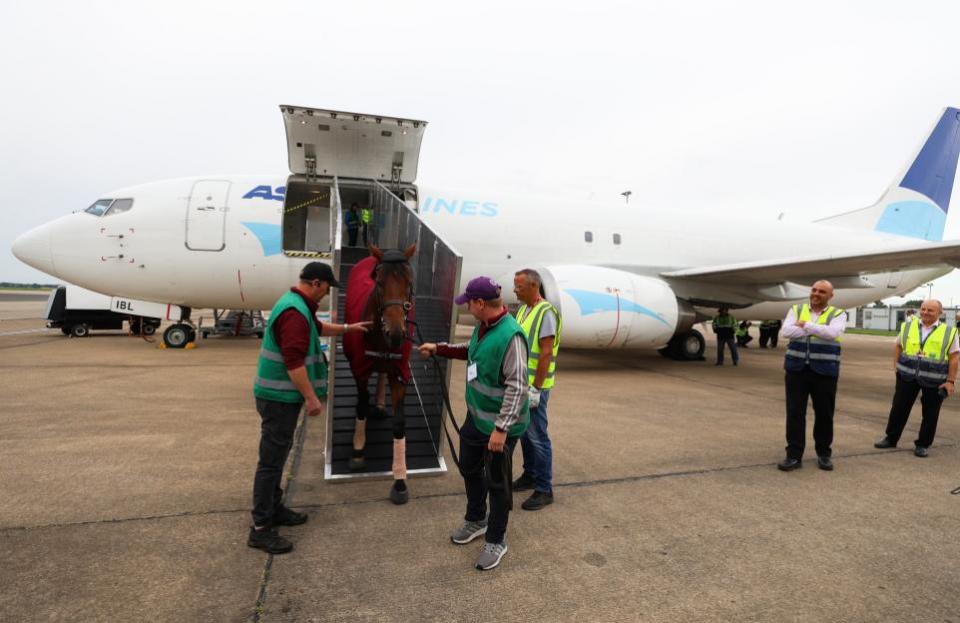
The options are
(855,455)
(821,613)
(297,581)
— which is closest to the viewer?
(821,613)

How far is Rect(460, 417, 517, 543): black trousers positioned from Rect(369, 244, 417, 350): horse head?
0.88 metres

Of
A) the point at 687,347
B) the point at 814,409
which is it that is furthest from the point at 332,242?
the point at 687,347

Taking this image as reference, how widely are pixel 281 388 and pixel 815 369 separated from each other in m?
4.35

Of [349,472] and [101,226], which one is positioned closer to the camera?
[349,472]

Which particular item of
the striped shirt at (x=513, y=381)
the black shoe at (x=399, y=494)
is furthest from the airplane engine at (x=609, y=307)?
the striped shirt at (x=513, y=381)

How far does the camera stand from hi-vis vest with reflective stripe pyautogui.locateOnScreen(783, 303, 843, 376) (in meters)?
4.36

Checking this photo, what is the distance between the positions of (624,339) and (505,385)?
7.07 metres

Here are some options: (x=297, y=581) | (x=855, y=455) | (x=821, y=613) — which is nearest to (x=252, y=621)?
(x=297, y=581)

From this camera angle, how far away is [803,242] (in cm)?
1299

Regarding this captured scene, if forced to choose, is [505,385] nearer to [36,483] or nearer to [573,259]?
[36,483]

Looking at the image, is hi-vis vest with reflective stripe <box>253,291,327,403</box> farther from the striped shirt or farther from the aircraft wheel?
the aircraft wheel

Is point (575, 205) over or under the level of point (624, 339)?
Result: over

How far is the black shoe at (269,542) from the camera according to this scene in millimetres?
2760

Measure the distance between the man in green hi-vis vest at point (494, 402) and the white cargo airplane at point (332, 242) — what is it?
598 centimetres
